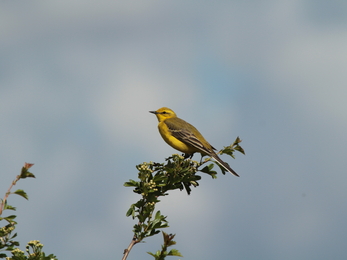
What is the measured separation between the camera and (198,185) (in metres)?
7.89

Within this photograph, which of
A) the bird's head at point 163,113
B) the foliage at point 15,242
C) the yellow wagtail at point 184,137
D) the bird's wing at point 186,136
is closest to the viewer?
the foliage at point 15,242

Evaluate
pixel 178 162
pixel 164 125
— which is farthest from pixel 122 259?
pixel 164 125

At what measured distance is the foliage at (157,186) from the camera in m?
5.96

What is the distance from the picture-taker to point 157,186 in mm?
6918

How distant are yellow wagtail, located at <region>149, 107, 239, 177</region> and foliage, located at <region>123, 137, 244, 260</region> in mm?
5311

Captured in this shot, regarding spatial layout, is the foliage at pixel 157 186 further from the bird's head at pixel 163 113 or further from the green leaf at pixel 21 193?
the bird's head at pixel 163 113

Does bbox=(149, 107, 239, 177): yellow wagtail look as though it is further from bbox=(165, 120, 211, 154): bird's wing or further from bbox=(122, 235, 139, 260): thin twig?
bbox=(122, 235, 139, 260): thin twig

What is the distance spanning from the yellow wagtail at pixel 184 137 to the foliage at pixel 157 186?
531cm

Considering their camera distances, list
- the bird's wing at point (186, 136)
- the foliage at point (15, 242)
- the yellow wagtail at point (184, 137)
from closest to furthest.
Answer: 1. the foliage at point (15, 242)
2. the bird's wing at point (186, 136)
3. the yellow wagtail at point (184, 137)

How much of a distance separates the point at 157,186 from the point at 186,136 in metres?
7.50

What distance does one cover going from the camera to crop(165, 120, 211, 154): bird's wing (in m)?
13.7

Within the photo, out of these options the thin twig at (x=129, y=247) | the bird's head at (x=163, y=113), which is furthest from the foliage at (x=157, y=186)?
the bird's head at (x=163, y=113)

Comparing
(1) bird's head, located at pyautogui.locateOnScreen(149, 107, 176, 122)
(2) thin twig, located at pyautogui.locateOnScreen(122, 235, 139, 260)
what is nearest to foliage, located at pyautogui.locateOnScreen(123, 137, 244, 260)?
(2) thin twig, located at pyautogui.locateOnScreen(122, 235, 139, 260)

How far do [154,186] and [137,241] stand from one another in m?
0.99
